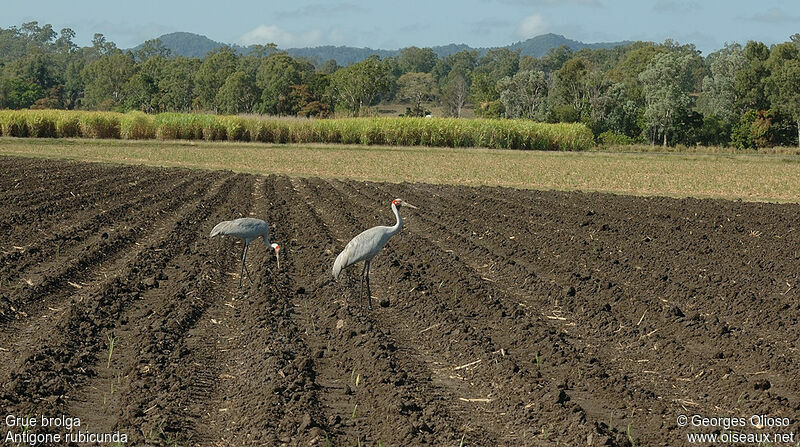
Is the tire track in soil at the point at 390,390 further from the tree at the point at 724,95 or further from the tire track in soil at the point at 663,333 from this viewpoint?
the tree at the point at 724,95

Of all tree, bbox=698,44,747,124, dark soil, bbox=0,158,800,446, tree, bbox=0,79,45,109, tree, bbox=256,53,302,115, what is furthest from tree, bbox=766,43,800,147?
tree, bbox=0,79,45,109

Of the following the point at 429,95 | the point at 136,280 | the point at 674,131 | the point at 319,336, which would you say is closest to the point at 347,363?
the point at 319,336

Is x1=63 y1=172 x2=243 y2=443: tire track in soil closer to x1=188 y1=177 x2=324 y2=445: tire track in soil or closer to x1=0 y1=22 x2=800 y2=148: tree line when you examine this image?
x1=188 y1=177 x2=324 y2=445: tire track in soil

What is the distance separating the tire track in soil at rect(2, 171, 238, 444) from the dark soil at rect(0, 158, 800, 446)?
0.03 m

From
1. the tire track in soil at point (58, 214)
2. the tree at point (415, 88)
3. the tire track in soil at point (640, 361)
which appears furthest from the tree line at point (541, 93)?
the tire track in soil at point (640, 361)

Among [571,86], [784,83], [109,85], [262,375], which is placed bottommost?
[262,375]

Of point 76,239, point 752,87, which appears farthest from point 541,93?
point 76,239

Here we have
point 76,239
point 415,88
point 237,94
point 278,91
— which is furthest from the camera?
point 415,88

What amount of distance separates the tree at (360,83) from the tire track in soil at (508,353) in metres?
82.6

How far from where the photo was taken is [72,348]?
9.44 metres

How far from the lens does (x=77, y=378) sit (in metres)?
8.63

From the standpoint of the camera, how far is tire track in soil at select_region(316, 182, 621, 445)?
7.88 m

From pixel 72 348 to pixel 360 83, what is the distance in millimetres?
87149

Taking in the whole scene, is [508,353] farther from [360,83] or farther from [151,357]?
A: [360,83]
